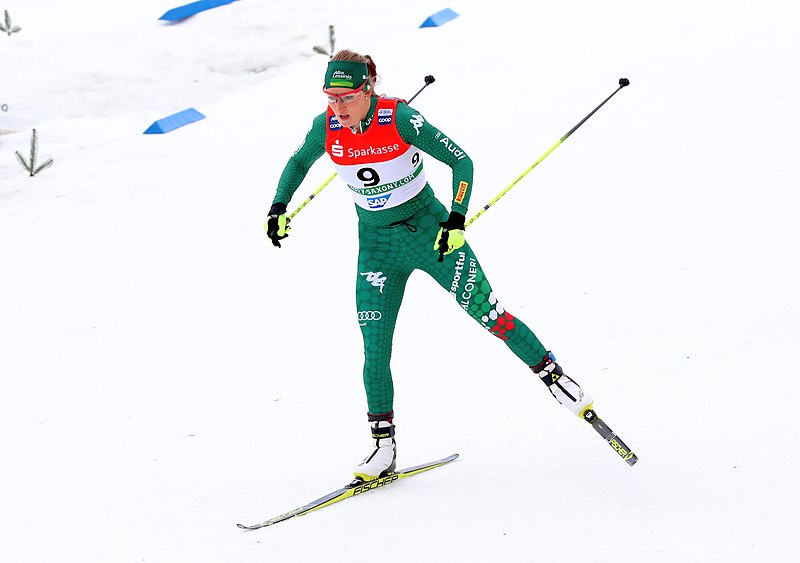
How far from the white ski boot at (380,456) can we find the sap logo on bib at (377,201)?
120 cm

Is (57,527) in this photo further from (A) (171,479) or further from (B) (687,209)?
(B) (687,209)

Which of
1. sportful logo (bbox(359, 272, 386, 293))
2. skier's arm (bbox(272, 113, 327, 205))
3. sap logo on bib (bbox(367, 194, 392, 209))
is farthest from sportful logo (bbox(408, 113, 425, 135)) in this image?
sportful logo (bbox(359, 272, 386, 293))

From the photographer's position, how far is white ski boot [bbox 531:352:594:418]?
498cm

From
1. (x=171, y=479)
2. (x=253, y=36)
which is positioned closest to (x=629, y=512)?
(x=171, y=479)

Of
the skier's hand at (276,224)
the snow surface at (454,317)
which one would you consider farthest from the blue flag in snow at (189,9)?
the skier's hand at (276,224)

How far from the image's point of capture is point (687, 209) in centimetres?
816

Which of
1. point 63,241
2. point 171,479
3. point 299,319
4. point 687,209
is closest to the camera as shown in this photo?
point 171,479

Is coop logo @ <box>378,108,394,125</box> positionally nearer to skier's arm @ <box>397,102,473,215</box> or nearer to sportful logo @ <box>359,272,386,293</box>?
skier's arm @ <box>397,102,473,215</box>

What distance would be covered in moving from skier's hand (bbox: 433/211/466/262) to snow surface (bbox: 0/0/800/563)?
4.23ft

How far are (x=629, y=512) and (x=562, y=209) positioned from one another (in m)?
4.53

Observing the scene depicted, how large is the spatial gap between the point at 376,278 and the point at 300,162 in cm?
75

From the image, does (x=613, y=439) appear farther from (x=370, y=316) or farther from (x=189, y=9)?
Answer: (x=189, y=9)

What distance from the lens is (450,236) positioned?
14.7 ft

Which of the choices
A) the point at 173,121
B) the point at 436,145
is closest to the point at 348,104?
the point at 436,145
